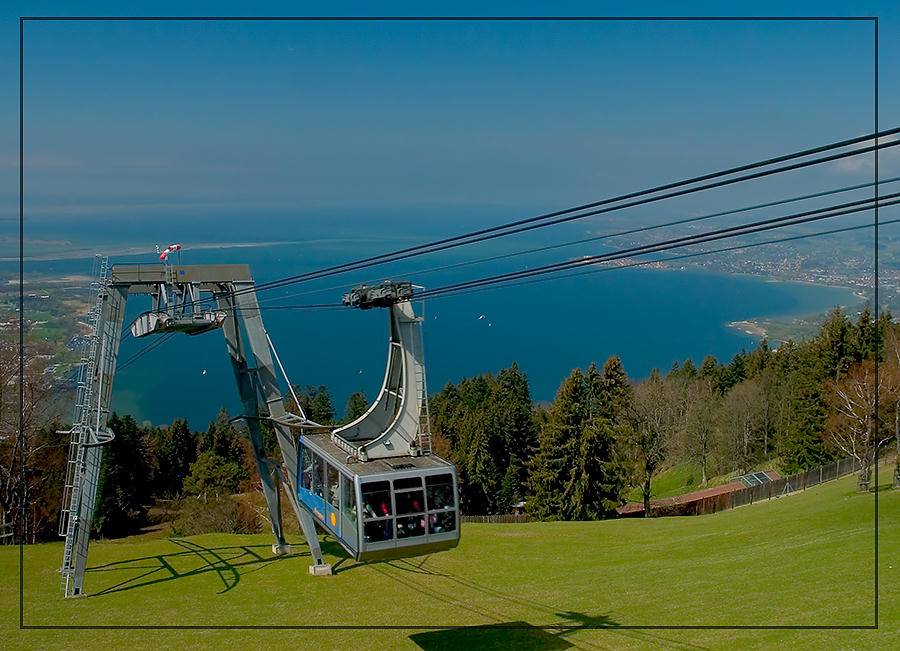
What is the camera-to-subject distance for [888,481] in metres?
29.9

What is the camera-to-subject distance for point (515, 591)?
19.7 meters

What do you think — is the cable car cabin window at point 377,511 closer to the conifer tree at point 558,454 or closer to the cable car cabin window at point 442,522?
the cable car cabin window at point 442,522

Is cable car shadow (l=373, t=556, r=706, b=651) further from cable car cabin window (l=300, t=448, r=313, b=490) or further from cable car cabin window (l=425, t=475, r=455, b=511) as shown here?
cable car cabin window (l=425, t=475, r=455, b=511)

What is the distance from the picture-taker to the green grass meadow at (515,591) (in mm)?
15133

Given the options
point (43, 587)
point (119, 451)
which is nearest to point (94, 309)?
point (43, 587)

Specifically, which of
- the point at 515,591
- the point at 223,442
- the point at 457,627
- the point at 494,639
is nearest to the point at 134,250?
the point at 223,442

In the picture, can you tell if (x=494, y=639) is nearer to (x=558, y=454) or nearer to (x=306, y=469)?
(x=306, y=469)

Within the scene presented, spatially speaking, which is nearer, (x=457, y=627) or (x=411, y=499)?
(x=411, y=499)

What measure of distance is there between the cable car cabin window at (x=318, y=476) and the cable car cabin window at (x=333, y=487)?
1.06 ft

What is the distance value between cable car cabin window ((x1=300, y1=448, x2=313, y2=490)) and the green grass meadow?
3201mm

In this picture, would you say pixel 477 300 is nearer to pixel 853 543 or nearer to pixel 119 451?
pixel 119 451

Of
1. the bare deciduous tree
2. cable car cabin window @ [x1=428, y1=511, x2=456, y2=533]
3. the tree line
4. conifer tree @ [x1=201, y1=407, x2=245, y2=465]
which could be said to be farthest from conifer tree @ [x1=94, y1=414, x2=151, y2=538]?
the bare deciduous tree

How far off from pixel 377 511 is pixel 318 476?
227 centimetres

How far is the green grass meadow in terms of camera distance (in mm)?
15133
